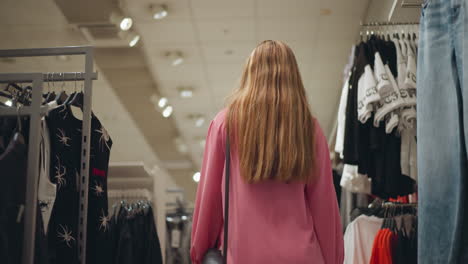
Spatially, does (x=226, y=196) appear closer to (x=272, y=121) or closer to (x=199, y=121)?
(x=272, y=121)

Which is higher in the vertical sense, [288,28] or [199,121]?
[288,28]

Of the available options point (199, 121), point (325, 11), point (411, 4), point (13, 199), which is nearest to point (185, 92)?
point (199, 121)

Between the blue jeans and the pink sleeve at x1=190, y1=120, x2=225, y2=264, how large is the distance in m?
0.74

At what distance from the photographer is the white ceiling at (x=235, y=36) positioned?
5.76 m

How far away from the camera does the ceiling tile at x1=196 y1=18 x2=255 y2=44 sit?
19.8ft

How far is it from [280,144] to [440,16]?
83 cm

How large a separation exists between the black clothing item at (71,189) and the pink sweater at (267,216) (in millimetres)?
594

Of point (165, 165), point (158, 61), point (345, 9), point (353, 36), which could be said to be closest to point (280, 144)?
point (345, 9)

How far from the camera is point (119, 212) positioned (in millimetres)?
3779

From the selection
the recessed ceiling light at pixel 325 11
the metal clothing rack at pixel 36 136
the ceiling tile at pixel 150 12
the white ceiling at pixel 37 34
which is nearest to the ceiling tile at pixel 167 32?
the ceiling tile at pixel 150 12

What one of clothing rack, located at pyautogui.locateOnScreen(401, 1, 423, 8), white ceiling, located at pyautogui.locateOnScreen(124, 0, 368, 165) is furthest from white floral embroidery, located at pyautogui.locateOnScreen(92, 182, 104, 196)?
white ceiling, located at pyautogui.locateOnScreen(124, 0, 368, 165)

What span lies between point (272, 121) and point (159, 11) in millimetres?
3927

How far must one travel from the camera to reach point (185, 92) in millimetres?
7988

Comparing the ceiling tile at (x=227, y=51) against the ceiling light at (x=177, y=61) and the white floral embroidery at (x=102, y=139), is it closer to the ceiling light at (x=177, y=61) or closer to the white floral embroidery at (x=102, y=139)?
the ceiling light at (x=177, y=61)
